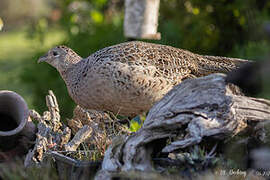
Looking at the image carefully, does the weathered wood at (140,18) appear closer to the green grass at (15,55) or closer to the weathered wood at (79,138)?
the green grass at (15,55)

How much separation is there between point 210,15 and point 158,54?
4.64 meters

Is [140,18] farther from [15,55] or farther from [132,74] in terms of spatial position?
[15,55]

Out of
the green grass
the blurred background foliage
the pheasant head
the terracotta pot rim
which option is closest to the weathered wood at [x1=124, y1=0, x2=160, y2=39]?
the blurred background foliage

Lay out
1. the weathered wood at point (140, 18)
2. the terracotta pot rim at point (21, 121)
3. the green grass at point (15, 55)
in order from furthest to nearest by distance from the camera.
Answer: the green grass at point (15, 55)
the weathered wood at point (140, 18)
the terracotta pot rim at point (21, 121)

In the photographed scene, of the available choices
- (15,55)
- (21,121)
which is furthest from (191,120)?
(15,55)

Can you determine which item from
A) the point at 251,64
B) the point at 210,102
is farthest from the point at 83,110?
the point at 251,64

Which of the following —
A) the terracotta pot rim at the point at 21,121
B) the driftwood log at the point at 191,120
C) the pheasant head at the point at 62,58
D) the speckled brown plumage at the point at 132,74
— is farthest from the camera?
the pheasant head at the point at 62,58

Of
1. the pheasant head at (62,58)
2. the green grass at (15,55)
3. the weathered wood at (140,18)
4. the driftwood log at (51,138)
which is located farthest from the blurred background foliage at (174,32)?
the driftwood log at (51,138)

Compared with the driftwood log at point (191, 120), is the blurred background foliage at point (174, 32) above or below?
below

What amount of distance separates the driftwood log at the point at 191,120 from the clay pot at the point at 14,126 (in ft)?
3.85

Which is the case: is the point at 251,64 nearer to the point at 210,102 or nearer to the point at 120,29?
the point at 210,102

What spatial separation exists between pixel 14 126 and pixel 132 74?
3.88 feet

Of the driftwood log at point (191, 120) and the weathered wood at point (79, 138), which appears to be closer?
the driftwood log at point (191, 120)

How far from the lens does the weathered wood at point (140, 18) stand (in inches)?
269
